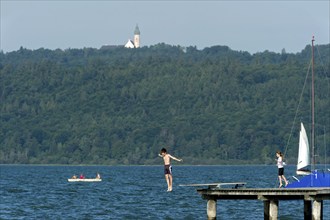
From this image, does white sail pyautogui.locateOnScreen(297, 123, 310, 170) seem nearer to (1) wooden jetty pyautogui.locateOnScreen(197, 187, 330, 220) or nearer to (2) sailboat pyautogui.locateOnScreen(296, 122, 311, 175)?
(2) sailboat pyautogui.locateOnScreen(296, 122, 311, 175)

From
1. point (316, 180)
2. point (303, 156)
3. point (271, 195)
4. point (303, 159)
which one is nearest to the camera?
point (271, 195)

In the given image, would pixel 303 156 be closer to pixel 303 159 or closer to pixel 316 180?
pixel 303 159

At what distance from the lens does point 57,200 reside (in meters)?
98.1

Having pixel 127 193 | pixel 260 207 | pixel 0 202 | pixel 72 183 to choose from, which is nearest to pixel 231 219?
pixel 260 207

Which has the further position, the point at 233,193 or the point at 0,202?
the point at 0,202

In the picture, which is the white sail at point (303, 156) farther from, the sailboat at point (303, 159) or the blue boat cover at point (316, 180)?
the blue boat cover at point (316, 180)

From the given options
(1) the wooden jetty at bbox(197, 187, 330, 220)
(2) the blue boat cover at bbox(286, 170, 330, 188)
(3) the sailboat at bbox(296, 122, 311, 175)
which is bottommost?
(1) the wooden jetty at bbox(197, 187, 330, 220)

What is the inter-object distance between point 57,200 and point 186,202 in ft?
39.7

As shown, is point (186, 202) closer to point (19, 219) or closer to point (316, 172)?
point (19, 219)

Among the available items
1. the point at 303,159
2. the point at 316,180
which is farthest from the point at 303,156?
the point at 316,180

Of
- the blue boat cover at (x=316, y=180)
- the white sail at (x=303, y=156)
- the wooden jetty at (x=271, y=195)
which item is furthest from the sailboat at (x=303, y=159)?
the wooden jetty at (x=271, y=195)

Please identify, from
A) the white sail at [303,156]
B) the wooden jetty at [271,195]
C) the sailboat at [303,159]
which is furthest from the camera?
the white sail at [303,156]

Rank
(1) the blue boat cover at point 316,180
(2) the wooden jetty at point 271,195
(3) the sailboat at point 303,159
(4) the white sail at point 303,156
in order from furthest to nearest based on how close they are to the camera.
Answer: (4) the white sail at point 303,156, (3) the sailboat at point 303,159, (1) the blue boat cover at point 316,180, (2) the wooden jetty at point 271,195

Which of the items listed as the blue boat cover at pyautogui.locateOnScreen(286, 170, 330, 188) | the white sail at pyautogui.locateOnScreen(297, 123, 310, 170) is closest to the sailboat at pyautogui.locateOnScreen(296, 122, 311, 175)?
the white sail at pyautogui.locateOnScreen(297, 123, 310, 170)
